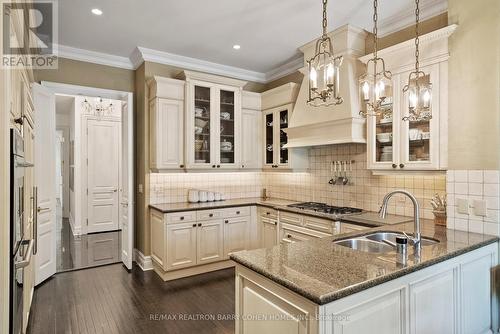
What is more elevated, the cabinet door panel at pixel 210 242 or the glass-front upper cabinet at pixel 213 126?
the glass-front upper cabinet at pixel 213 126

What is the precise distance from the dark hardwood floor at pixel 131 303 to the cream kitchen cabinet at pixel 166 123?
4.84 feet

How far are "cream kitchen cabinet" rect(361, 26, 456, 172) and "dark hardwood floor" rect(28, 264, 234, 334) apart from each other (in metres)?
2.22

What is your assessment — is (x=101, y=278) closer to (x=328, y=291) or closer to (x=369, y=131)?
(x=328, y=291)

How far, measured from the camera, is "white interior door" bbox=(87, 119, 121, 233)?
6238 mm

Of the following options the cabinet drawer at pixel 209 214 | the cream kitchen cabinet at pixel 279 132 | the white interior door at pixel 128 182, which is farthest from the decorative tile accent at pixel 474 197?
the white interior door at pixel 128 182

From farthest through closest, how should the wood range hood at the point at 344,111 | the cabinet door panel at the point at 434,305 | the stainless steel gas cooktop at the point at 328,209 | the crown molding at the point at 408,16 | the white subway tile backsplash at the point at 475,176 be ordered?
the stainless steel gas cooktop at the point at 328,209 < the wood range hood at the point at 344,111 < the crown molding at the point at 408,16 < the white subway tile backsplash at the point at 475,176 < the cabinet door panel at the point at 434,305

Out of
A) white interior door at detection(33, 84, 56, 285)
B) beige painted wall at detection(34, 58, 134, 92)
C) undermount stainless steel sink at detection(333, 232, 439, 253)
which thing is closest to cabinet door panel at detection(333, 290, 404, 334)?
undermount stainless steel sink at detection(333, 232, 439, 253)

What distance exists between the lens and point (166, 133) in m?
3.92

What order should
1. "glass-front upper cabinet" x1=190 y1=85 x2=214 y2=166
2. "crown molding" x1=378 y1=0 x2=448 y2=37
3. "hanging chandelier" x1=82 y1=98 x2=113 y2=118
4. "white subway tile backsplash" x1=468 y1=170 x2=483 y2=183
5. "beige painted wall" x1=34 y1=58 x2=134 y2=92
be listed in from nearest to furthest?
1. "white subway tile backsplash" x1=468 y1=170 x2=483 y2=183
2. "crown molding" x1=378 y1=0 x2=448 y2=37
3. "beige painted wall" x1=34 y1=58 x2=134 y2=92
4. "glass-front upper cabinet" x1=190 y1=85 x2=214 y2=166
5. "hanging chandelier" x1=82 y1=98 x2=113 y2=118

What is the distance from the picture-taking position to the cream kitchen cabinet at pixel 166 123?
3861mm

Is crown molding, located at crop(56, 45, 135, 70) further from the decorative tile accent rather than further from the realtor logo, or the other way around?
the decorative tile accent

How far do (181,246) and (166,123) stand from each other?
161 centimetres

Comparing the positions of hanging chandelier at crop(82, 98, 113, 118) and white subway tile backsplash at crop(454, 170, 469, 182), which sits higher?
Answer: hanging chandelier at crop(82, 98, 113, 118)

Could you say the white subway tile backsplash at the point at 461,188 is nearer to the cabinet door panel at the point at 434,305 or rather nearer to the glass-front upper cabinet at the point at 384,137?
the glass-front upper cabinet at the point at 384,137
